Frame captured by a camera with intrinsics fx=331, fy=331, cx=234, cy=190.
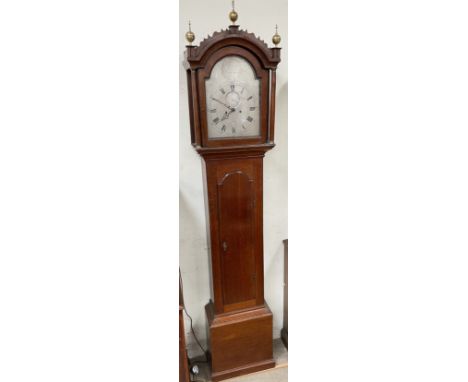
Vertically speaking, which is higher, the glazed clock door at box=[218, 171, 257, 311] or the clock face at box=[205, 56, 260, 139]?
the clock face at box=[205, 56, 260, 139]

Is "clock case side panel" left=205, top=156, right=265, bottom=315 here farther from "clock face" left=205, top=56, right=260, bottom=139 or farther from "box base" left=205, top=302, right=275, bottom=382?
"clock face" left=205, top=56, right=260, bottom=139

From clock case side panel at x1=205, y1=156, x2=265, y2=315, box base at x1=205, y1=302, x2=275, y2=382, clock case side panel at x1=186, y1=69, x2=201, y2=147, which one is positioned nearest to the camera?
clock case side panel at x1=186, y1=69, x2=201, y2=147

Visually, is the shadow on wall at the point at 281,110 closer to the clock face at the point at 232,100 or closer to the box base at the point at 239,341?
the clock face at the point at 232,100

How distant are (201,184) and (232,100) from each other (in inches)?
22.3

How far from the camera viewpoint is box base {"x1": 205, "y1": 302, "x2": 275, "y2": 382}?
1904 mm

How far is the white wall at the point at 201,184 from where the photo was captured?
5.88 ft

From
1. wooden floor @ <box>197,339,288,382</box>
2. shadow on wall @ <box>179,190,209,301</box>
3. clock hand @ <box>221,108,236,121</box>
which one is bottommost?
wooden floor @ <box>197,339,288,382</box>

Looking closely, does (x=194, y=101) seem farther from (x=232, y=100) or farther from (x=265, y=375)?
(x=265, y=375)

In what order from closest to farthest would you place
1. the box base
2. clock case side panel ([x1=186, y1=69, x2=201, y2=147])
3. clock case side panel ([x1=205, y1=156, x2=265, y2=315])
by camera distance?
clock case side panel ([x1=186, y1=69, x2=201, y2=147]) < clock case side panel ([x1=205, y1=156, x2=265, y2=315]) < the box base

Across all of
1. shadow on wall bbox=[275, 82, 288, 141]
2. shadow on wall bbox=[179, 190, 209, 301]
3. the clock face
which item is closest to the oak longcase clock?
the clock face

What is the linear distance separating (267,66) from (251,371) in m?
1.74
